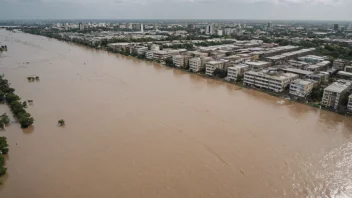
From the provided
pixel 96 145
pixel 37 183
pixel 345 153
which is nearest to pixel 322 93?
pixel 345 153

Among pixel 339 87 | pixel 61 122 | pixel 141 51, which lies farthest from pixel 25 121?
pixel 141 51

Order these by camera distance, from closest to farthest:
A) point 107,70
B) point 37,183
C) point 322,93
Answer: point 37,183 → point 322,93 → point 107,70

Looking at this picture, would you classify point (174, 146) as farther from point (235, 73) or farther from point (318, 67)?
point (318, 67)

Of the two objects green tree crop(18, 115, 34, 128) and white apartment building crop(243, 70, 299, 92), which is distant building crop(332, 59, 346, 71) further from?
green tree crop(18, 115, 34, 128)

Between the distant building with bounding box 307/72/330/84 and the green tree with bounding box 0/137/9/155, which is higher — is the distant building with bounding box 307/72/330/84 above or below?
above

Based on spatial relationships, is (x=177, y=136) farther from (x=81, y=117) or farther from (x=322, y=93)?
(x=322, y=93)

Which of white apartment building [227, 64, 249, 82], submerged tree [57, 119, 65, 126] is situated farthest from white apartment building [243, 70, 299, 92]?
submerged tree [57, 119, 65, 126]
